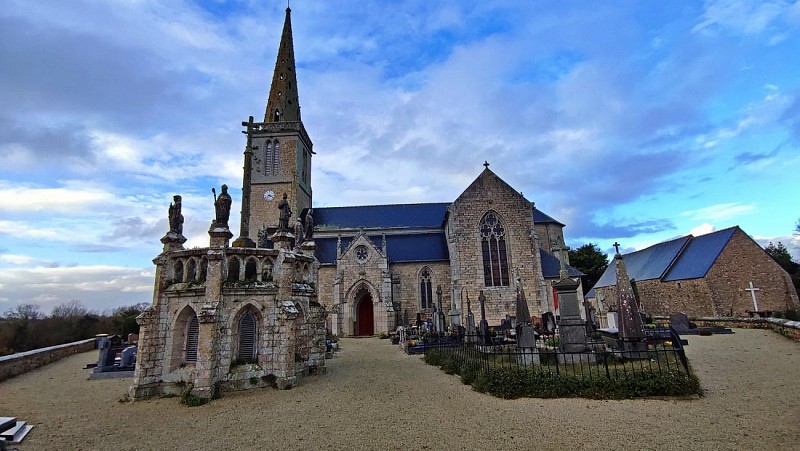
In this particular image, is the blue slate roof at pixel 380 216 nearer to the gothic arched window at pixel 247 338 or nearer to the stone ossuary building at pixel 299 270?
the stone ossuary building at pixel 299 270

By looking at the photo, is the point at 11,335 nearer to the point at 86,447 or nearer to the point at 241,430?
the point at 86,447

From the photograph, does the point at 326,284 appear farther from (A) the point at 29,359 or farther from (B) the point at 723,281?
(B) the point at 723,281

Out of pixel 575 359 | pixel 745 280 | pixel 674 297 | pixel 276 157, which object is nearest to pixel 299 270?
pixel 575 359

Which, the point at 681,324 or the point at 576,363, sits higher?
the point at 681,324

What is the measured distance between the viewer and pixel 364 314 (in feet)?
88.1

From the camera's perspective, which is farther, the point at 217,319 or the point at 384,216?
the point at 384,216

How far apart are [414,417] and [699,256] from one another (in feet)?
85.2

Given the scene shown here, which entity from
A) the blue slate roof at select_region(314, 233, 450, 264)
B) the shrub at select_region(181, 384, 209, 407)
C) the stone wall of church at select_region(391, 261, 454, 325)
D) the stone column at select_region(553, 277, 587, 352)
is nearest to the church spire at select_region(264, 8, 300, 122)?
the blue slate roof at select_region(314, 233, 450, 264)

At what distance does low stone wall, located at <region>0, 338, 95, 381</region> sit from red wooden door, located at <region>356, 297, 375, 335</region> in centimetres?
1590

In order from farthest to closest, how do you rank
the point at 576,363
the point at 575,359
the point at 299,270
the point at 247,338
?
the point at 299,270 < the point at 575,359 < the point at 576,363 < the point at 247,338

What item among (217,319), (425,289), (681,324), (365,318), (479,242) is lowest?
(681,324)

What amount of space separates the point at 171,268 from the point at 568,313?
12170 mm

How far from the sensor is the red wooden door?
86.8 ft

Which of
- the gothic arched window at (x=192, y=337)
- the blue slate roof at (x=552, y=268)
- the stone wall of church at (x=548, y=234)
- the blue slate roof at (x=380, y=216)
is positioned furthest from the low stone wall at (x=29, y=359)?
the stone wall of church at (x=548, y=234)
